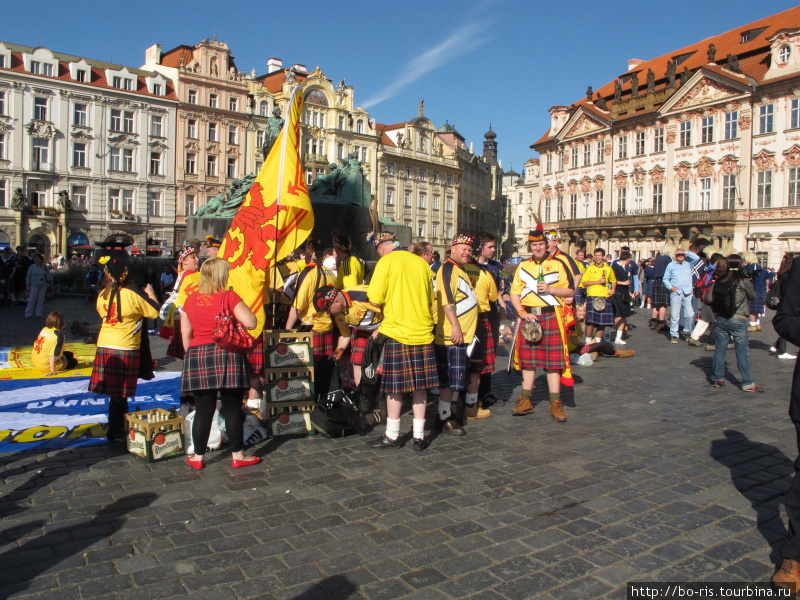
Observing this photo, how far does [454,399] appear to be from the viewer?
21.4ft

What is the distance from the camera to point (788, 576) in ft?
10.7

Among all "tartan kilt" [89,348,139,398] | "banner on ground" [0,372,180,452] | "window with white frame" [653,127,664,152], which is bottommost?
"banner on ground" [0,372,180,452]

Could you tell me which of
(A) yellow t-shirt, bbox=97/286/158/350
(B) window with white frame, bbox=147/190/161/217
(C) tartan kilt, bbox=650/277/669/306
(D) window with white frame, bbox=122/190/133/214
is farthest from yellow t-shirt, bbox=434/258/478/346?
(B) window with white frame, bbox=147/190/161/217

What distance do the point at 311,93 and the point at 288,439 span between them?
63.2m

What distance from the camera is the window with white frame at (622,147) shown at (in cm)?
4975

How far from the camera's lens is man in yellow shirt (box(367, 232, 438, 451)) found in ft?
18.4

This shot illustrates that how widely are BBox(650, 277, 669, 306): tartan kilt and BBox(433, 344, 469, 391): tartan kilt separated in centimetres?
1031

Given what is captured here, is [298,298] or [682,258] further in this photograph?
[682,258]

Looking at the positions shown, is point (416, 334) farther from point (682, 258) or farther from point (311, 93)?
point (311, 93)

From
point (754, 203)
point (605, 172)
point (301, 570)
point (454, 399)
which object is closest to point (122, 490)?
point (301, 570)

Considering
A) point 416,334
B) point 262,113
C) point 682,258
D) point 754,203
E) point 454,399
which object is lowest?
point 454,399

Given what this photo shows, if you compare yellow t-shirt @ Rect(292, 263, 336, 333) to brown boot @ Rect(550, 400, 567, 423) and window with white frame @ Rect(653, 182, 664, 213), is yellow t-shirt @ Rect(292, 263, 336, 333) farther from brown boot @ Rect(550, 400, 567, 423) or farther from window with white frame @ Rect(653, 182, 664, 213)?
window with white frame @ Rect(653, 182, 664, 213)

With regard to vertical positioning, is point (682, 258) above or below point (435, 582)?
above

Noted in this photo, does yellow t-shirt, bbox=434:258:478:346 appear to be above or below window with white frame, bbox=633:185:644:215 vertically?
below
